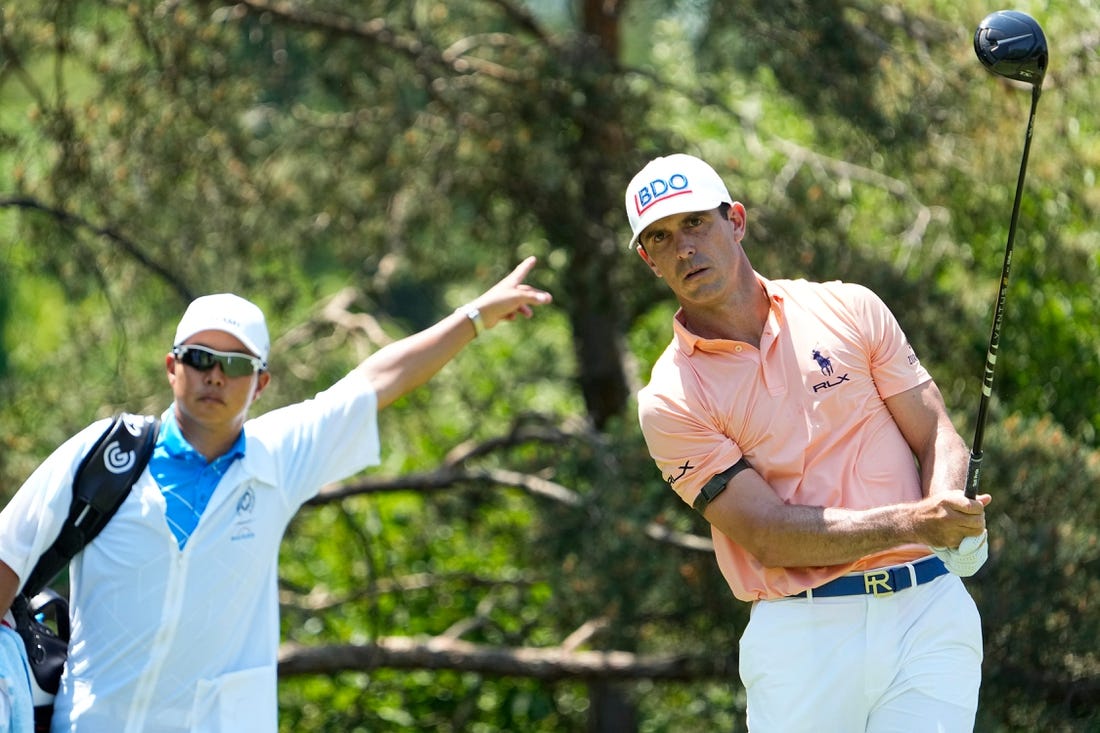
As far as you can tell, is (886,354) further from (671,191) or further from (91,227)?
(91,227)

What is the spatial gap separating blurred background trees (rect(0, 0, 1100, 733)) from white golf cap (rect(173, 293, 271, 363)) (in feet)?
10.1

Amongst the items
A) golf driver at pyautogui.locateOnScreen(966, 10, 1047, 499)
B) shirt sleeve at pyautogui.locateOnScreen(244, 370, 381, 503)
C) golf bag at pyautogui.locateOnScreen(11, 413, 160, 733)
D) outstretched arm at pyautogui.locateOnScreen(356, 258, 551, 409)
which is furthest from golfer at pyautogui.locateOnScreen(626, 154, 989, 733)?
golf bag at pyautogui.locateOnScreen(11, 413, 160, 733)

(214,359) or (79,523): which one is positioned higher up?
(214,359)

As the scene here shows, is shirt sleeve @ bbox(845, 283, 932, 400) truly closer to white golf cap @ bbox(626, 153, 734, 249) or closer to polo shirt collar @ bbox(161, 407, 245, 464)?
white golf cap @ bbox(626, 153, 734, 249)

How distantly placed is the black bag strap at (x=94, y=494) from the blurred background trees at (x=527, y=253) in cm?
329

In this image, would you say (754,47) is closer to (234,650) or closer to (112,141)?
(112,141)

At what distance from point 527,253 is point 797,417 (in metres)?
5.35

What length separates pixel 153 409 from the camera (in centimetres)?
776

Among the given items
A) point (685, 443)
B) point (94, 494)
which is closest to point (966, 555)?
point (685, 443)

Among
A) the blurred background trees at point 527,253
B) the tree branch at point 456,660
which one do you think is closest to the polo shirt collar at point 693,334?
the blurred background trees at point 527,253

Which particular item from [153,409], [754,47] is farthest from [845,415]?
[153,409]

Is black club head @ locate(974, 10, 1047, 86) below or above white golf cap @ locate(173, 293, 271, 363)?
above

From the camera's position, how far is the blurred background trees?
662 centimetres

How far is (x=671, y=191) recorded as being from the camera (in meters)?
3.49
